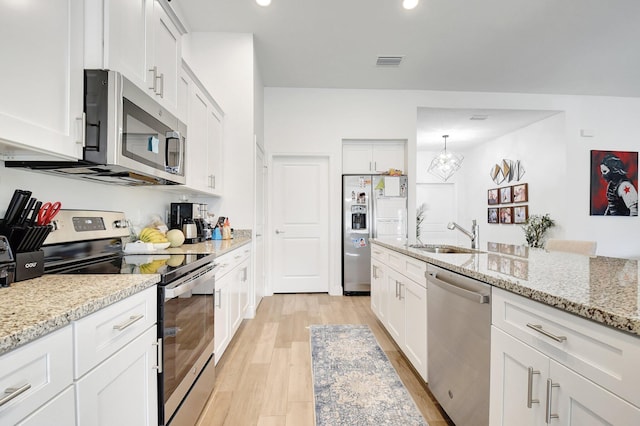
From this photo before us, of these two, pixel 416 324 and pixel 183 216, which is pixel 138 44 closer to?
pixel 183 216

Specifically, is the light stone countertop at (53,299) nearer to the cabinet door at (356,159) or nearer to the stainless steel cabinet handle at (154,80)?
the stainless steel cabinet handle at (154,80)

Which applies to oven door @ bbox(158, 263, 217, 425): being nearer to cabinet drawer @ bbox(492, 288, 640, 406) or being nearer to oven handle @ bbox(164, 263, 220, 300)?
oven handle @ bbox(164, 263, 220, 300)

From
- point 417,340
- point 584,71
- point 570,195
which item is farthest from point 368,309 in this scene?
point 584,71

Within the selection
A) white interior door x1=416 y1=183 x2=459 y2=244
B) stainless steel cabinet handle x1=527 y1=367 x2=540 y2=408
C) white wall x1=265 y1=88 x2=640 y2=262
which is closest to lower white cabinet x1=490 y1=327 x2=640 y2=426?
stainless steel cabinet handle x1=527 y1=367 x2=540 y2=408

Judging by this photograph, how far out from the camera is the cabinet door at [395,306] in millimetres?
2201

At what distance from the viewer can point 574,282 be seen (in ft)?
3.26

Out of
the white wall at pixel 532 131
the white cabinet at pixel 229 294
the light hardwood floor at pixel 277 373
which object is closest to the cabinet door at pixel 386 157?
the white wall at pixel 532 131

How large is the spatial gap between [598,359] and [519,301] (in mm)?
280

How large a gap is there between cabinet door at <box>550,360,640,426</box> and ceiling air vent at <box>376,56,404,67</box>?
3598 mm

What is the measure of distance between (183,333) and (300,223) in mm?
3073

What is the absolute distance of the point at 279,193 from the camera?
14.3 ft

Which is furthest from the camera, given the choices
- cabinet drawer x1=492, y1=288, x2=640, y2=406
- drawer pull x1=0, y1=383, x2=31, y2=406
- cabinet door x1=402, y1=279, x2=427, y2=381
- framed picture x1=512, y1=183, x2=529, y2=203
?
framed picture x1=512, y1=183, x2=529, y2=203

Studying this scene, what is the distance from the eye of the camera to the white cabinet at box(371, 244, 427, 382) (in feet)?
5.97

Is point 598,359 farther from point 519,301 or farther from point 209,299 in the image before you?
point 209,299
